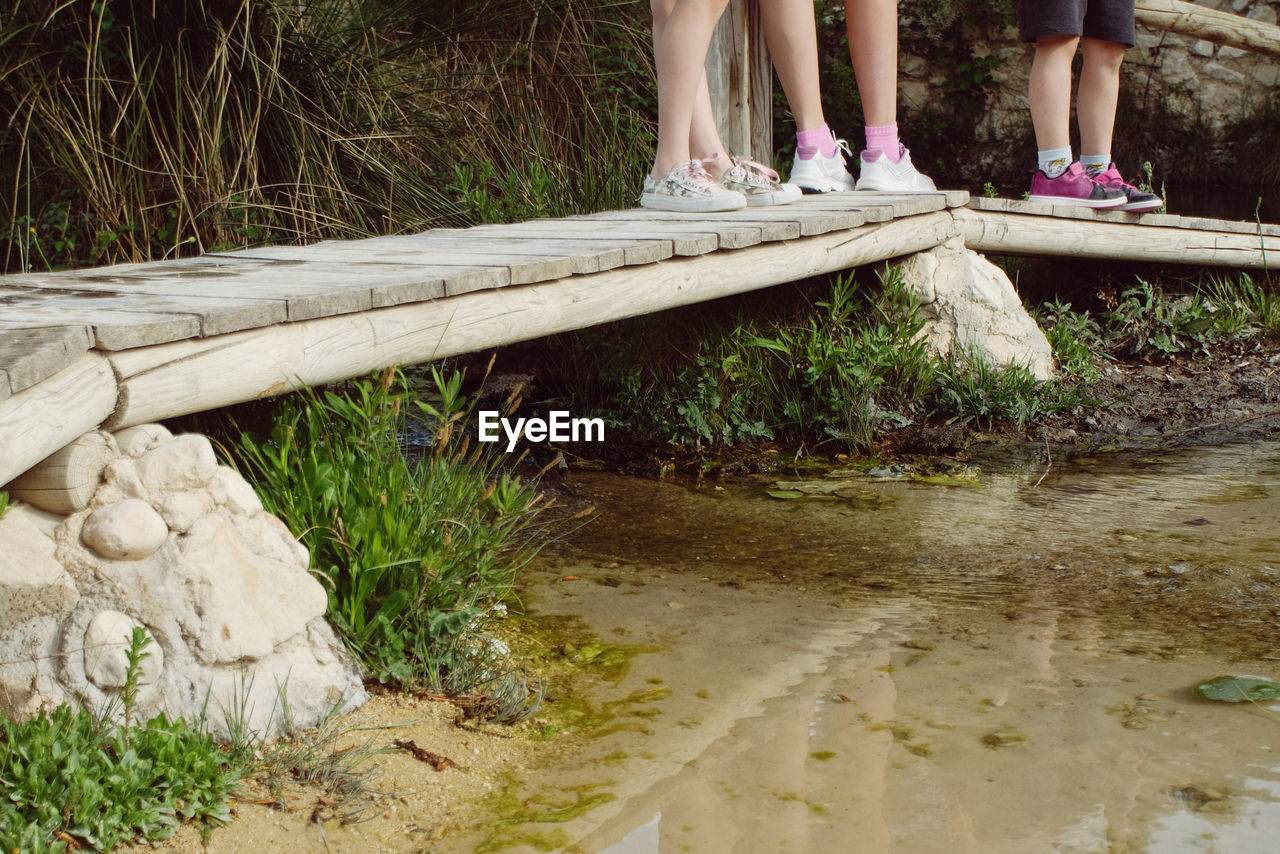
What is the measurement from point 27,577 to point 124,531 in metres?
0.15

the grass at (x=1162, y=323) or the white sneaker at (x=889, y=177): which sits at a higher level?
the white sneaker at (x=889, y=177)

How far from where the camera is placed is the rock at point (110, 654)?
1.97 m

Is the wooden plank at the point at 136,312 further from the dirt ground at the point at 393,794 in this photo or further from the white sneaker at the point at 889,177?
the white sneaker at the point at 889,177

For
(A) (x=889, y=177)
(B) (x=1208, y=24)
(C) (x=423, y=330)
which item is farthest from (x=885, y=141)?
(C) (x=423, y=330)

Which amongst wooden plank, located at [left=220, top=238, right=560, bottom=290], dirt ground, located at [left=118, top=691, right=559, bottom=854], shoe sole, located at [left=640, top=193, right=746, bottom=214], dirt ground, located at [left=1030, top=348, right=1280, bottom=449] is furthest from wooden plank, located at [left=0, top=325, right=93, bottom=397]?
dirt ground, located at [left=1030, top=348, right=1280, bottom=449]

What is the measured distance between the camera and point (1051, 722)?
2.19 meters

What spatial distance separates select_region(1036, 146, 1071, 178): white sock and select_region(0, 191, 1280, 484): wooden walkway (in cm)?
50

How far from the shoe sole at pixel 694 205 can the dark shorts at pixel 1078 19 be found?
1363 mm

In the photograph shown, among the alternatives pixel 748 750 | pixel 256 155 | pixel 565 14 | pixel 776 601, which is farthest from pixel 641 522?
pixel 565 14

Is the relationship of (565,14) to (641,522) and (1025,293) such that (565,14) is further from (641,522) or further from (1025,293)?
(641,522)

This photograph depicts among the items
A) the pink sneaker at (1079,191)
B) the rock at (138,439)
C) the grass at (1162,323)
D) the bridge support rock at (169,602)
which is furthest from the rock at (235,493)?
the pink sneaker at (1079,191)

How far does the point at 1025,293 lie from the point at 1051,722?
371 cm

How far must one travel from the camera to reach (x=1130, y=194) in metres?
5.03
